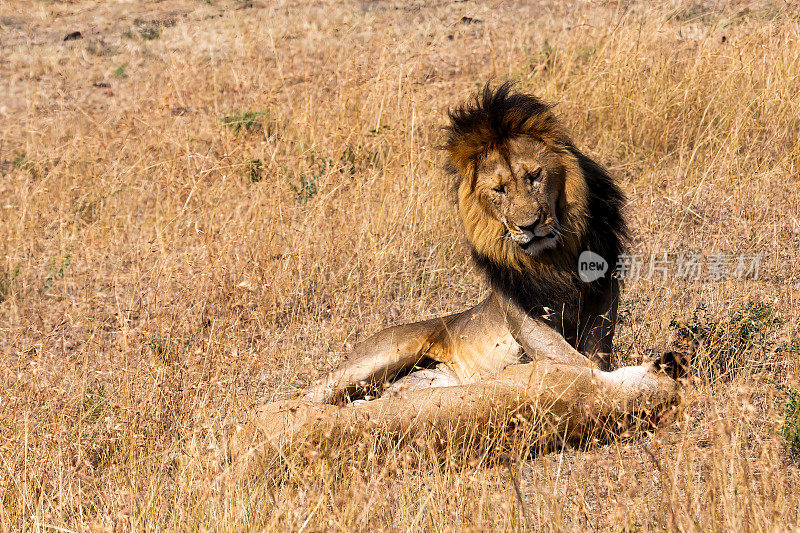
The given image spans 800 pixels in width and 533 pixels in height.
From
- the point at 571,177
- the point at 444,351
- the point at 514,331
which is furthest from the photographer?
the point at 444,351

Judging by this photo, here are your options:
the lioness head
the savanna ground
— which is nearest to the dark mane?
the lioness head

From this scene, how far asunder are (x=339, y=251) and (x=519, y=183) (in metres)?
2.37

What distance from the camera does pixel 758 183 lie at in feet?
21.0

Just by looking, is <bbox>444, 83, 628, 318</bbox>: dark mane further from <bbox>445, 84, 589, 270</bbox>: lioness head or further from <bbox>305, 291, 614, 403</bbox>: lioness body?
<bbox>305, 291, 614, 403</bbox>: lioness body

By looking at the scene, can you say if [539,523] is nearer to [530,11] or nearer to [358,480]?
[358,480]

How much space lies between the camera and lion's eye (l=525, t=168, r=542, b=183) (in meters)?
3.88

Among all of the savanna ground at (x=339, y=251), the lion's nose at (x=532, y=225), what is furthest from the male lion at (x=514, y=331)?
the savanna ground at (x=339, y=251)

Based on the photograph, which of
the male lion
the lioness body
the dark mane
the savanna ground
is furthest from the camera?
the lioness body

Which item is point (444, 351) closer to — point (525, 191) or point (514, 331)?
point (514, 331)

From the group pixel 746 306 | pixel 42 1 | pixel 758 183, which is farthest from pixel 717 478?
pixel 42 1

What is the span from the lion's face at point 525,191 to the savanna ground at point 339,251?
0.96m

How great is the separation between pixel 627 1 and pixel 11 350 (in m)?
6.86

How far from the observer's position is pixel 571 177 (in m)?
3.97

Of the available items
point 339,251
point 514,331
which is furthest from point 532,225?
point 339,251
